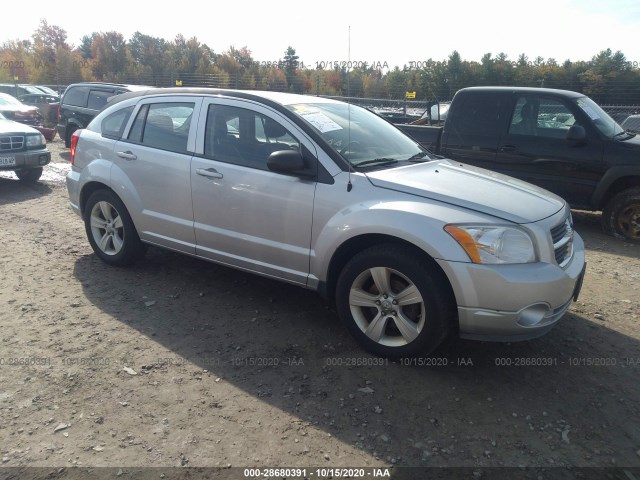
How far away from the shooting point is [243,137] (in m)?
4.17

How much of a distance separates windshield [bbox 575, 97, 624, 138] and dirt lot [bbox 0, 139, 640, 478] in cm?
283

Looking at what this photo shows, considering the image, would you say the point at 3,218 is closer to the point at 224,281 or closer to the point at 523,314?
the point at 224,281

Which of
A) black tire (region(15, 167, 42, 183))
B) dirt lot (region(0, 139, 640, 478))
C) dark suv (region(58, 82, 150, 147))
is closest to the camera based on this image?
dirt lot (region(0, 139, 640, 478))

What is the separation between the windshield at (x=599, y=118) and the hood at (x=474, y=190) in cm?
348

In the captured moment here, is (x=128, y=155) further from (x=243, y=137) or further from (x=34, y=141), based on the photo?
(x=34, y=141)

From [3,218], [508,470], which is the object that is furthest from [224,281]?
[3,218]

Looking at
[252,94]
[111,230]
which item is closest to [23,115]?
[111,230]

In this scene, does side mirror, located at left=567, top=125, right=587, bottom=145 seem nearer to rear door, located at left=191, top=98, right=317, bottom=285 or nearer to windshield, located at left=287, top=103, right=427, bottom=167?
windshield, located at left=287, top=103, right=427, bottom=167

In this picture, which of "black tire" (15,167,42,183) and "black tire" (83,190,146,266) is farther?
"black tire" (15,167,42,183)

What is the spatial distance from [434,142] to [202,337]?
5.24 metres

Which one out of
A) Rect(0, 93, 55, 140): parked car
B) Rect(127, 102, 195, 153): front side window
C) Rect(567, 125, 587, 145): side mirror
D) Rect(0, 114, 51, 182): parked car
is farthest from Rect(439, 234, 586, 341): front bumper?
Rect(0, 93, 55, 140): parked car

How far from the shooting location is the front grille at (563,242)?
11.1 feet

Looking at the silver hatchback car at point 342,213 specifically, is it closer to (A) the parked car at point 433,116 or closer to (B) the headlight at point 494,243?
(B) the headlight at point 494,243

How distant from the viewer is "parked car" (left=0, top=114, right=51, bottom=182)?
28.4 feet
